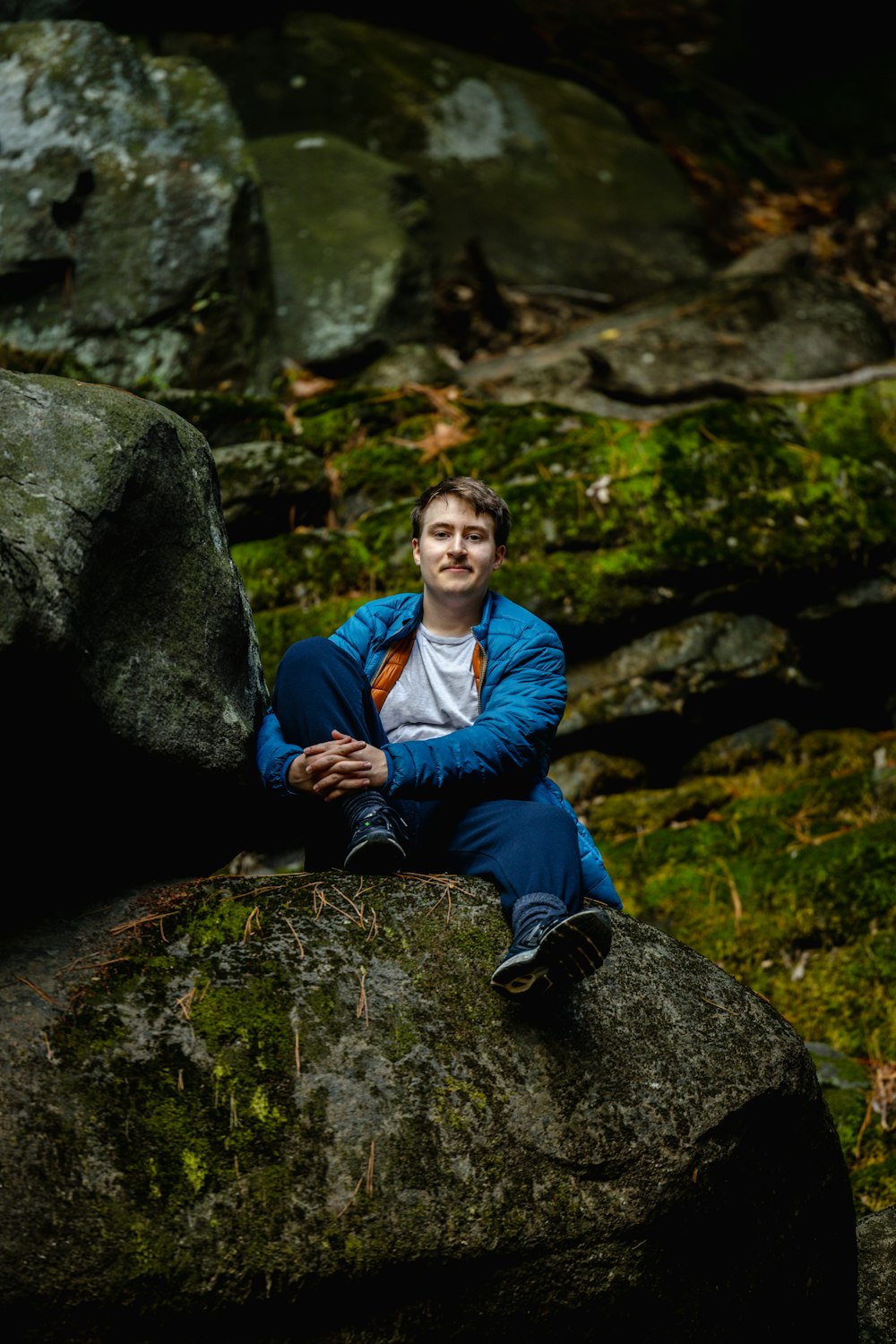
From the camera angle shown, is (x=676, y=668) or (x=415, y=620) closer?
(x=415, y=620)

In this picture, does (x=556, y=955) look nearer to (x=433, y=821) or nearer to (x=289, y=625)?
(x=433, y=821)

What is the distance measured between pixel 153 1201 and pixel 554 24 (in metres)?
13.9

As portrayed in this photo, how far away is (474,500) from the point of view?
3.98m

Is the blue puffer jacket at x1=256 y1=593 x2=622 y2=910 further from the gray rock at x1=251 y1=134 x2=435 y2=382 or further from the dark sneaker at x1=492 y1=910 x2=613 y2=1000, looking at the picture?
the gray rock at x1=251 y1=134 x2=435 y2=382

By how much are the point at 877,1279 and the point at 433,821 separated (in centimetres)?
196

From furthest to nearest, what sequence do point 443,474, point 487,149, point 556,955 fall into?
point 487,149
point 443,474
point 556,955

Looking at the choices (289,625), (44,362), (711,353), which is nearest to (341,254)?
(44,362)

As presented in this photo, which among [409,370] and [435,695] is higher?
[435,695]

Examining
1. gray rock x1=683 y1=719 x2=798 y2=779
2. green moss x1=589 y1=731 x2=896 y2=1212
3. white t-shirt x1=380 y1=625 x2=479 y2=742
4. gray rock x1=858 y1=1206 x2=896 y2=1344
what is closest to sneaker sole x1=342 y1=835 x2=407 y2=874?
white t-shirt x1=380 y1=625 x2=479 y2=742

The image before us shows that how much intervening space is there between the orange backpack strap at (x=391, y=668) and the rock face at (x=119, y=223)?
15.1 ft

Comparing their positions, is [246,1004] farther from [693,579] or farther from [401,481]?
[401,481]

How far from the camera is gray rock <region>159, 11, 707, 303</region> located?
11.4 m

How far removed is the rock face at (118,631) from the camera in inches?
107

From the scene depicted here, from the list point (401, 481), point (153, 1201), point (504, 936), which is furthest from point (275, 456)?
point (153, 1201)
